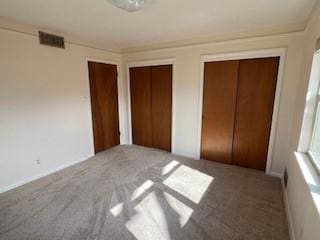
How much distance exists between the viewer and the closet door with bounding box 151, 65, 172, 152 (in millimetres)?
3604

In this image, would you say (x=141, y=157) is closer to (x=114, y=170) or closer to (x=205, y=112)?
(x=114, y=170)

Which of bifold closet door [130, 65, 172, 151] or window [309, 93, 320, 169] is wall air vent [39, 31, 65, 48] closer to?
bifold closet door [130, 65, 172, 151]

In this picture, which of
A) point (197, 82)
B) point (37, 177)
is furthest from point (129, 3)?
point (37, 177)

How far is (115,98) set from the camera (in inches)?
160

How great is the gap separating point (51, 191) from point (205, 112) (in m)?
2.81

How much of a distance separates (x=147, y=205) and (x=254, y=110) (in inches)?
88.3

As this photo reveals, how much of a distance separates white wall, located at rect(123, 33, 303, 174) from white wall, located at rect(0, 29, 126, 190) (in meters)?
1.45

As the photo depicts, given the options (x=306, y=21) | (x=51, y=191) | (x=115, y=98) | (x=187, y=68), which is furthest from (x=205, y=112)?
(x=51, y=191)

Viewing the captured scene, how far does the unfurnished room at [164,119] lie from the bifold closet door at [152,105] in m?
0.03

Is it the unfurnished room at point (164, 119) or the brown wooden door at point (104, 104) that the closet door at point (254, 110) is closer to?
the unfurnished room at point (164, 119)

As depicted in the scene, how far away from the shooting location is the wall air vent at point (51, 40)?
2580mm

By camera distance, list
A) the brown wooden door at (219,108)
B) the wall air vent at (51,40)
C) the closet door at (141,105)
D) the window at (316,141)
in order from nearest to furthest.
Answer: the window at (316,141)
the wall air vent at (51,40)
the brown wooden door at (219,108)
the closet door at (141,105)

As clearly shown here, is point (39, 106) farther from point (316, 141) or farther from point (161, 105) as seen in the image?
point (316, 141)

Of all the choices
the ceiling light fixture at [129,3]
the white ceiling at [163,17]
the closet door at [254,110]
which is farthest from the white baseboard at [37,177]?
the closet door at [254,110]
